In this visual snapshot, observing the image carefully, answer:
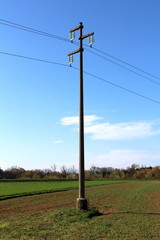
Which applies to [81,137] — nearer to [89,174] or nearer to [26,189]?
[26,189]

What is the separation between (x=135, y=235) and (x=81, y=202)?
587cm

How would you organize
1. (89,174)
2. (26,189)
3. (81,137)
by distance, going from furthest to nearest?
(89,174) → (26,189) → (81,137)

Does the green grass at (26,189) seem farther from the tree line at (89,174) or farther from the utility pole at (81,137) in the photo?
the tree line at (89,174)

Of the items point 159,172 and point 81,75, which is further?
point 159,172

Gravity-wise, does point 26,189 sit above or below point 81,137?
below

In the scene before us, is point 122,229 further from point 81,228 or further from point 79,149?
point 79,149

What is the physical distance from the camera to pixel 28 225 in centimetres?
1266


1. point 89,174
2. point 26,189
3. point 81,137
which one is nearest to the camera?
point 81,137

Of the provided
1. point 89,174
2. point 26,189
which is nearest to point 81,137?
point 26,189

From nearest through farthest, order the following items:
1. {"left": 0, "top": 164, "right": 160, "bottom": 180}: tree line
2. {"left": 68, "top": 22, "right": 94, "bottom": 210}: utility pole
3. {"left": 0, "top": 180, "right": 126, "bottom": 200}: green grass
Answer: {"left": 68, "top": 22, "right": 94, "bottom": 210}: utility pole, {"left": 0, "top": 180, "right": 126, "bottom": 200}: green grass, {"left": 0, "top": 164, "right": 160, "bottom": 180}: tree line

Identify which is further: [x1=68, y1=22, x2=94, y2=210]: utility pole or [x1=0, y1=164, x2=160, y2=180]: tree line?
[x1=0, y1=164, x2=160, y2=180]: tree line

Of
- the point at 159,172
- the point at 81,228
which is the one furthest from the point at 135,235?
the point at 159,172

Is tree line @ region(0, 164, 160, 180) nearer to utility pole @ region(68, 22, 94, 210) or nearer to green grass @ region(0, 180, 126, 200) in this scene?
green grass @ region(0, 180, 126, 200)

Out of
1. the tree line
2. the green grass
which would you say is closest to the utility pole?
the green grass
